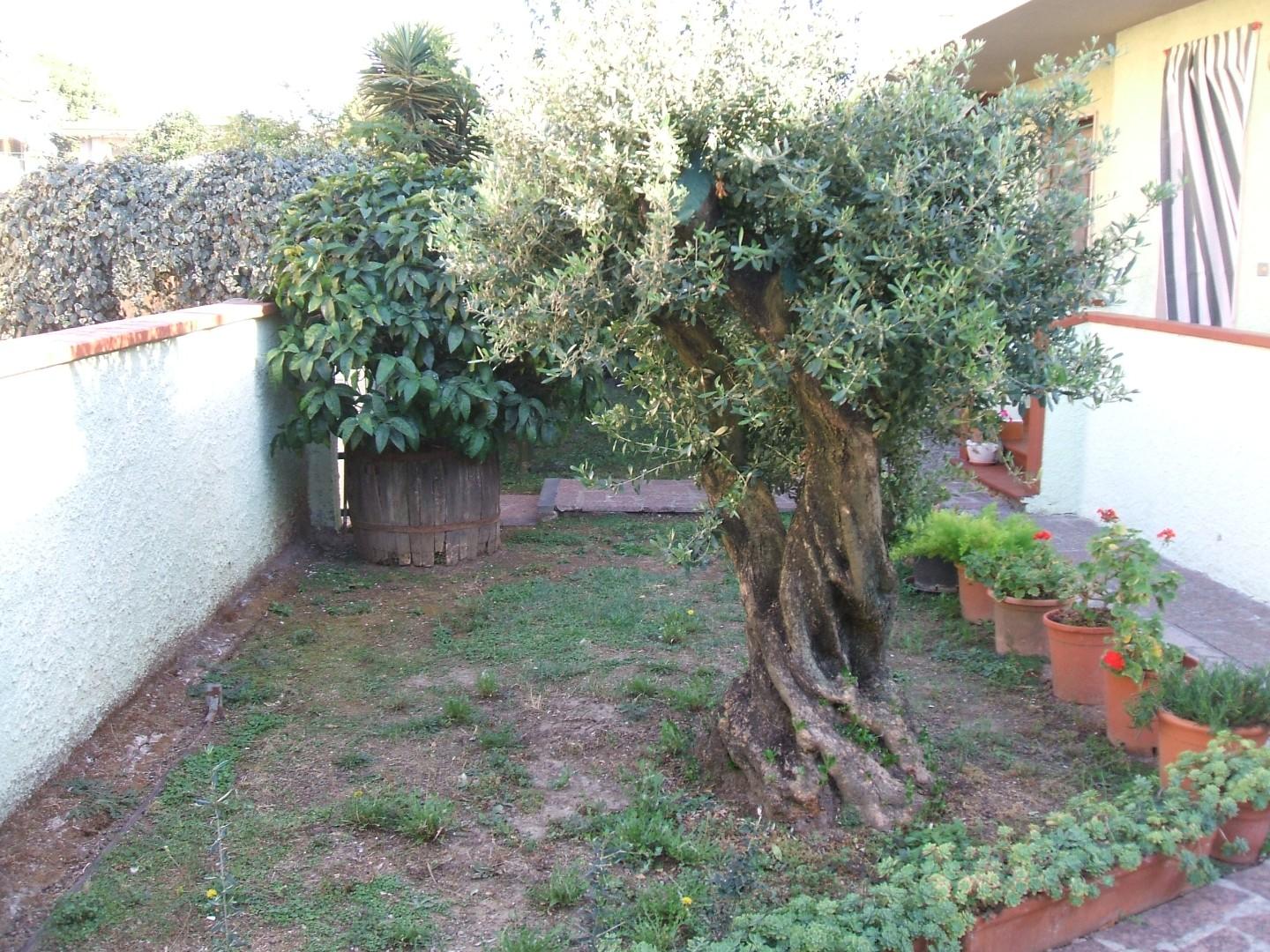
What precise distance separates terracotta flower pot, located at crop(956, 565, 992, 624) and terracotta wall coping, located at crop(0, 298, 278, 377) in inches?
167

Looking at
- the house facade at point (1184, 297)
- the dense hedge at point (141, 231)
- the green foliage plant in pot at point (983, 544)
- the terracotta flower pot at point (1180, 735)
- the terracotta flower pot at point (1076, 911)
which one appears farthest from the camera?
the dense hedge at point (141, 231)

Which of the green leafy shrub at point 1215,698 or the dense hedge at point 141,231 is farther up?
the dense hedge at point 141,231

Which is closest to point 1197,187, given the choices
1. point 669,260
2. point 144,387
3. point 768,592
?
point 768,592

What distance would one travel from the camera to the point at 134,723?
470 centimetres

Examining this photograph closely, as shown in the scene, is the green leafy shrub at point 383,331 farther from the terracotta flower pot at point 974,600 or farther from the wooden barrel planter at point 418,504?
the terracotta flower pot at point 974,600

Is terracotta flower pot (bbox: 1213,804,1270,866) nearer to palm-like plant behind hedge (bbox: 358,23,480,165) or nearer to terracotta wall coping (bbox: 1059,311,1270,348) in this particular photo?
terracotta wall coping (bbox: 1059,311,1270,348)

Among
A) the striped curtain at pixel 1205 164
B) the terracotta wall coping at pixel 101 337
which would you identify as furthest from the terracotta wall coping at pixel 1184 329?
the terracotta wall coping at pixel 101 337

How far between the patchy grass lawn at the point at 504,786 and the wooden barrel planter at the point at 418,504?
3.14 ft

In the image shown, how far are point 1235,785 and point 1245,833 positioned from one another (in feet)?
0.92

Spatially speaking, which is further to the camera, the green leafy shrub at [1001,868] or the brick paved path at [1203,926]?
the brick paved path at [1203,926]

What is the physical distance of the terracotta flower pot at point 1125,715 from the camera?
→ 4.11 metres

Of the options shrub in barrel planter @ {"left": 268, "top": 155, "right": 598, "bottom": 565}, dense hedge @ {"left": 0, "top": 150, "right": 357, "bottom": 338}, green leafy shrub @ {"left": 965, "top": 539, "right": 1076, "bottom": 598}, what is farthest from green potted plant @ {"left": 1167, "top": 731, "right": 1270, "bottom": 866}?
dense hedge @ {"left": 0, "top": 150, "right": 357, "bottom": 338}

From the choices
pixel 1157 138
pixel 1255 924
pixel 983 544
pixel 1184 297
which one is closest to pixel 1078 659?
pixel 983 544

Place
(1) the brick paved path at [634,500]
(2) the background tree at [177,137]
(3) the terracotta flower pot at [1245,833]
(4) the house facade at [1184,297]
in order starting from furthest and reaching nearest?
1. (2) the background tree at [177,137]
2. (1) the brick paved path at [634,500]
3. (4) the house facade at [1184,297]
4. (3) the terracotta flower pot at [1245,833]
